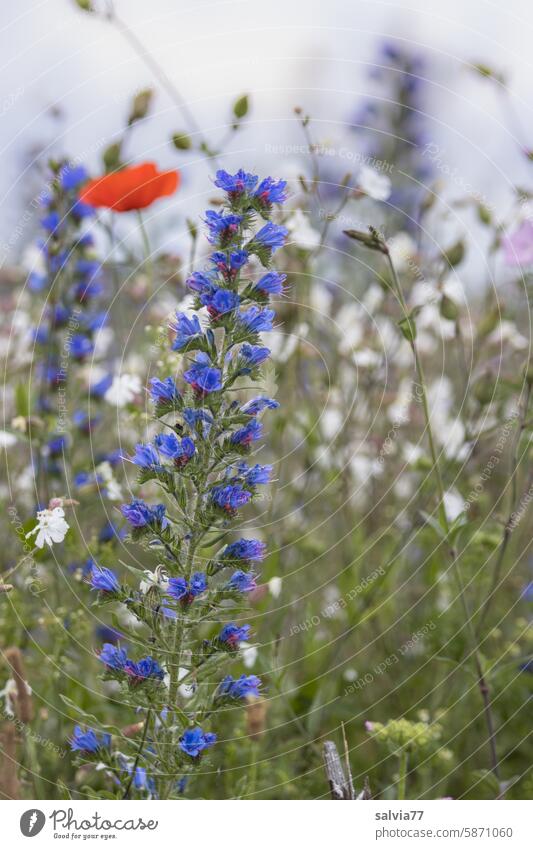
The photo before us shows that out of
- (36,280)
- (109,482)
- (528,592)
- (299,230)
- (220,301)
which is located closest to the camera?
(220,301)

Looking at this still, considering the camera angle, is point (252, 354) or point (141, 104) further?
point (141, 104)

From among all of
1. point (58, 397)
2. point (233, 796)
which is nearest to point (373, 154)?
point (58, 397)

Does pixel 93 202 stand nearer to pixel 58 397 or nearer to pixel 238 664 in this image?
pixel 58 397

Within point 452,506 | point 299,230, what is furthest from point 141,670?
point 299,230

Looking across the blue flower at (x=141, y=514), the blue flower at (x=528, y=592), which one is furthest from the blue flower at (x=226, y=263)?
the blue flower at (x=528, y=592)

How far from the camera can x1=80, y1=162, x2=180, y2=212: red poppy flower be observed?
4.01 feet

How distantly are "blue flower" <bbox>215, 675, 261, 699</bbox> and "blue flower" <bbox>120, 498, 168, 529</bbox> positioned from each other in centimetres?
18

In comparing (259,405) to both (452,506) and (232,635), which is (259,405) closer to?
(232,635)

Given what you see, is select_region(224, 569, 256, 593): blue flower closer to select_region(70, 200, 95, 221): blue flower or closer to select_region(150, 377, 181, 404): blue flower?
select_region(150, 377, 181, 404): blue flower

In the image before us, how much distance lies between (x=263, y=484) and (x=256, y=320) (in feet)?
1.34

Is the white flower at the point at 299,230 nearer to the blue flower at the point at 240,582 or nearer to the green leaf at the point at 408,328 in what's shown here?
the green leaf at the point at 408,328

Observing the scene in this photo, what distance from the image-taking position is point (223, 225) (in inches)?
35.3
